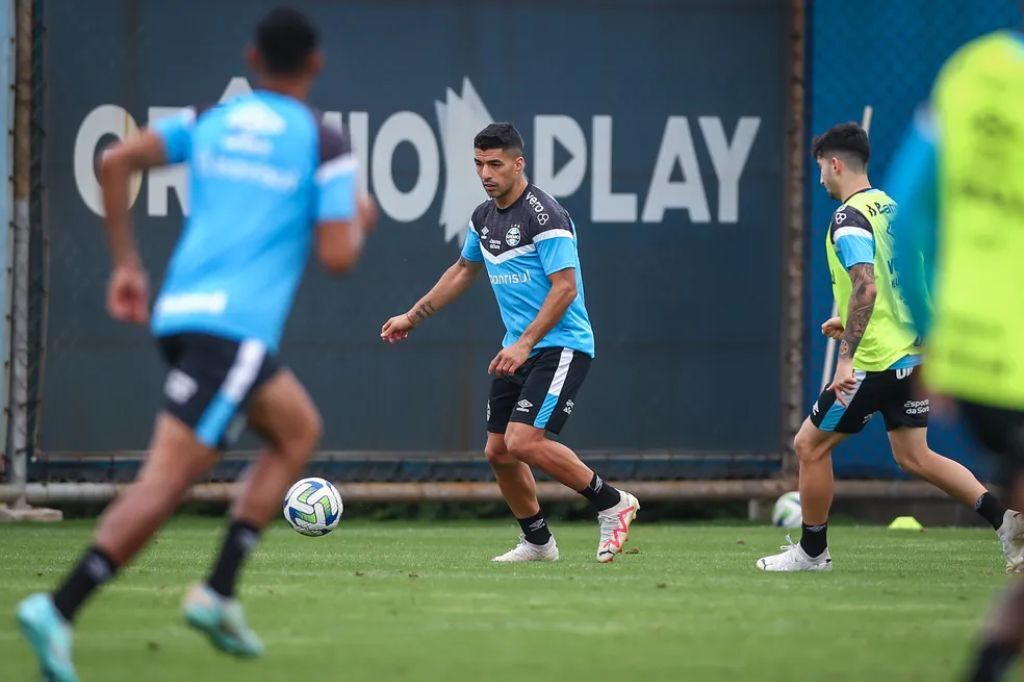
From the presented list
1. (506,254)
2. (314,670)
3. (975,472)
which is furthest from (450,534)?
(314,670)

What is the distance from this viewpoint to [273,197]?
5.55 meters

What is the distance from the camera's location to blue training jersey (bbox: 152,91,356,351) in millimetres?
5477

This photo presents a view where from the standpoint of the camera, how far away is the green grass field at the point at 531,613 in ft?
18.3

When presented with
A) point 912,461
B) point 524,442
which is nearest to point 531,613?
point 524,442

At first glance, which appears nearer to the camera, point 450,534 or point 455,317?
point 450,534

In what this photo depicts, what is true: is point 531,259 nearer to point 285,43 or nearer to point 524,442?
point 524,442

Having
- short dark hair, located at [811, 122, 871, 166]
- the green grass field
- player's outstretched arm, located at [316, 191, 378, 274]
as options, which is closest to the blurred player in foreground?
the green grass field

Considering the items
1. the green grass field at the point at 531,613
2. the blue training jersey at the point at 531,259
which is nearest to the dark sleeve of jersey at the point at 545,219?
the blue training jersey at the point at 531,259

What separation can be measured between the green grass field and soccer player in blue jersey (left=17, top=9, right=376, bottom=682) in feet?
1.27

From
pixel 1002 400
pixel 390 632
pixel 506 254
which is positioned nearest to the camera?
pixel 1002 400

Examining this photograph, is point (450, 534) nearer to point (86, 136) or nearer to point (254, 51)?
point (86, 136)

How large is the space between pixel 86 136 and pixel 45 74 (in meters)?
0.53

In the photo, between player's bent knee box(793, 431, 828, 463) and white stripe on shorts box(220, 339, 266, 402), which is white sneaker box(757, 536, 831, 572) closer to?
player's bent knee box(793, 431, 828, 463)

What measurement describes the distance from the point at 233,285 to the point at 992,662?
244 centimetres
